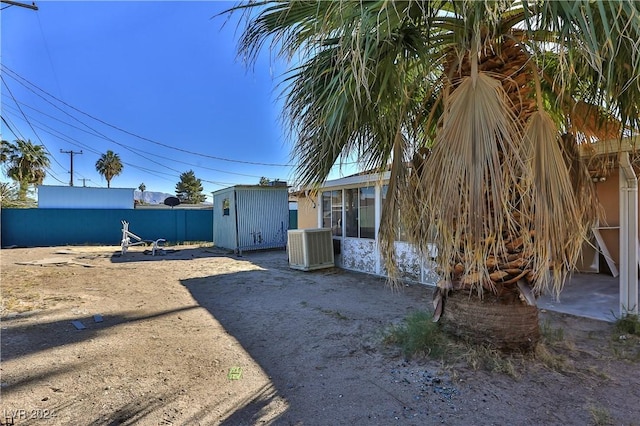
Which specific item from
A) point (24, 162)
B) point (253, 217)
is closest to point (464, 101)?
point (253, 217)

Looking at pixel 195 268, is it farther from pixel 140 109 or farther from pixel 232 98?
pixel 140 109

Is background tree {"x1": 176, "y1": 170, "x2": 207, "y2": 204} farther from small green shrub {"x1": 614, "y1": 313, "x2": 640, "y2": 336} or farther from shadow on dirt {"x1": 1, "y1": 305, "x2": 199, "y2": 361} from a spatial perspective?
small green shrub {"x1": 614, "y1": 313, "x2": 640, "y2": 336}

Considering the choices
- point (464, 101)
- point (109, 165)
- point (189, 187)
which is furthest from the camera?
point (189, 187)

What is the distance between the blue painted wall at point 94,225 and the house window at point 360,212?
44.8 feet

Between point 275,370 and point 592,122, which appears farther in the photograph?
point 592,122

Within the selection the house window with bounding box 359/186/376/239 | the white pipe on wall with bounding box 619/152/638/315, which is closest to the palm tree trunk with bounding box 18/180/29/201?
the house window with bounding box 359/186/376/239

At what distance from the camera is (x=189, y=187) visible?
52.0 metres

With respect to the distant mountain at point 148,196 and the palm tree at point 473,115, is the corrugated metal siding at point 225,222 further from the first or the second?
the distant mountain at point 148,196

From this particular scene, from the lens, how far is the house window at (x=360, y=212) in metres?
8.89

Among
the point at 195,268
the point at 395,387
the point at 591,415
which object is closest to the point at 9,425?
the point at 395,387

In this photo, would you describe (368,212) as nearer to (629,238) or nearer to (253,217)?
(629,238)

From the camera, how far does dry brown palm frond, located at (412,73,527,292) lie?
2555mm

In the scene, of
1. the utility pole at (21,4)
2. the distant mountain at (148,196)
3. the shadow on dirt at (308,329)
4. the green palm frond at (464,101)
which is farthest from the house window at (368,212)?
the distant mountain at (148,196)

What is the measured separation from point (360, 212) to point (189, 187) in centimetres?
4776
